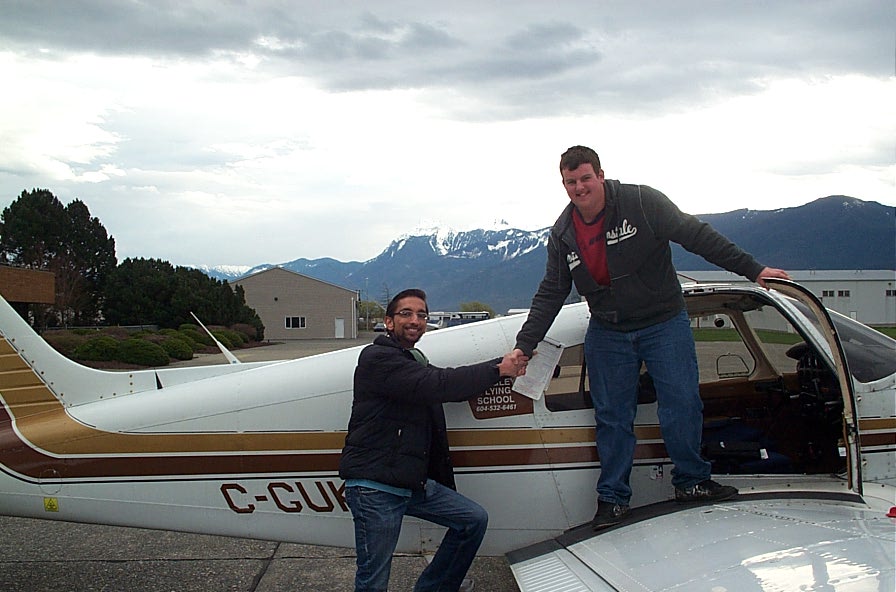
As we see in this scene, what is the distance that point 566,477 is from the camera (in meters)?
4.01

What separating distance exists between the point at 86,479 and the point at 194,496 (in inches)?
24.8

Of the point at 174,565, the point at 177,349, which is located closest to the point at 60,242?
the point at 177,349

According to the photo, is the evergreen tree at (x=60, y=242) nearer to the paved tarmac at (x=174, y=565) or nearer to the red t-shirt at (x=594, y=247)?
the paved tarmac at (x=174, y=565)

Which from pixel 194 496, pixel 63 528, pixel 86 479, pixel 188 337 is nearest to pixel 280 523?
pixel 194 496

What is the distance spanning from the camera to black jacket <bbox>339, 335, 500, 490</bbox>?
3.45 m

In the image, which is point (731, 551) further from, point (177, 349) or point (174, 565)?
point (177, 349)

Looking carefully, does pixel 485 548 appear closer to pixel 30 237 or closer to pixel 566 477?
pixel 566 477

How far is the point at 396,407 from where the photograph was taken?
3527 mm

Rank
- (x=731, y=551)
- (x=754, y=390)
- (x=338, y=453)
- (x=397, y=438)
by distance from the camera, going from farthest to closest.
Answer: (x=754, y=390), (x=338, y=453), (x=397, y=438), (x=731, y=551)

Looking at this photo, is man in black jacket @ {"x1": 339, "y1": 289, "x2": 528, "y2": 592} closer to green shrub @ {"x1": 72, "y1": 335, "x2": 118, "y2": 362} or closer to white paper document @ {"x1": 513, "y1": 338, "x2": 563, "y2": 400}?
white paper document @ {"x1": 513, "y1": 338, "x2": 563, "y2": 400}

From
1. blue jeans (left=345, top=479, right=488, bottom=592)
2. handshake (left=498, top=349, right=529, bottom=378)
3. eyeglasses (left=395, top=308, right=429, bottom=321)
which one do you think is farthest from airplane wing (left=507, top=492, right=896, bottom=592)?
eyeglasses (left=395, top=308, right=429, bottom=321)

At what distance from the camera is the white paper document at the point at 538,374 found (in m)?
4.00

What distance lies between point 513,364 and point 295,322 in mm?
75800

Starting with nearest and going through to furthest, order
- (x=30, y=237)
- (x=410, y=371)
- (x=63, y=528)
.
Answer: (x=410, y=371) < (x=63, y=528) < (x=30, y=237)
